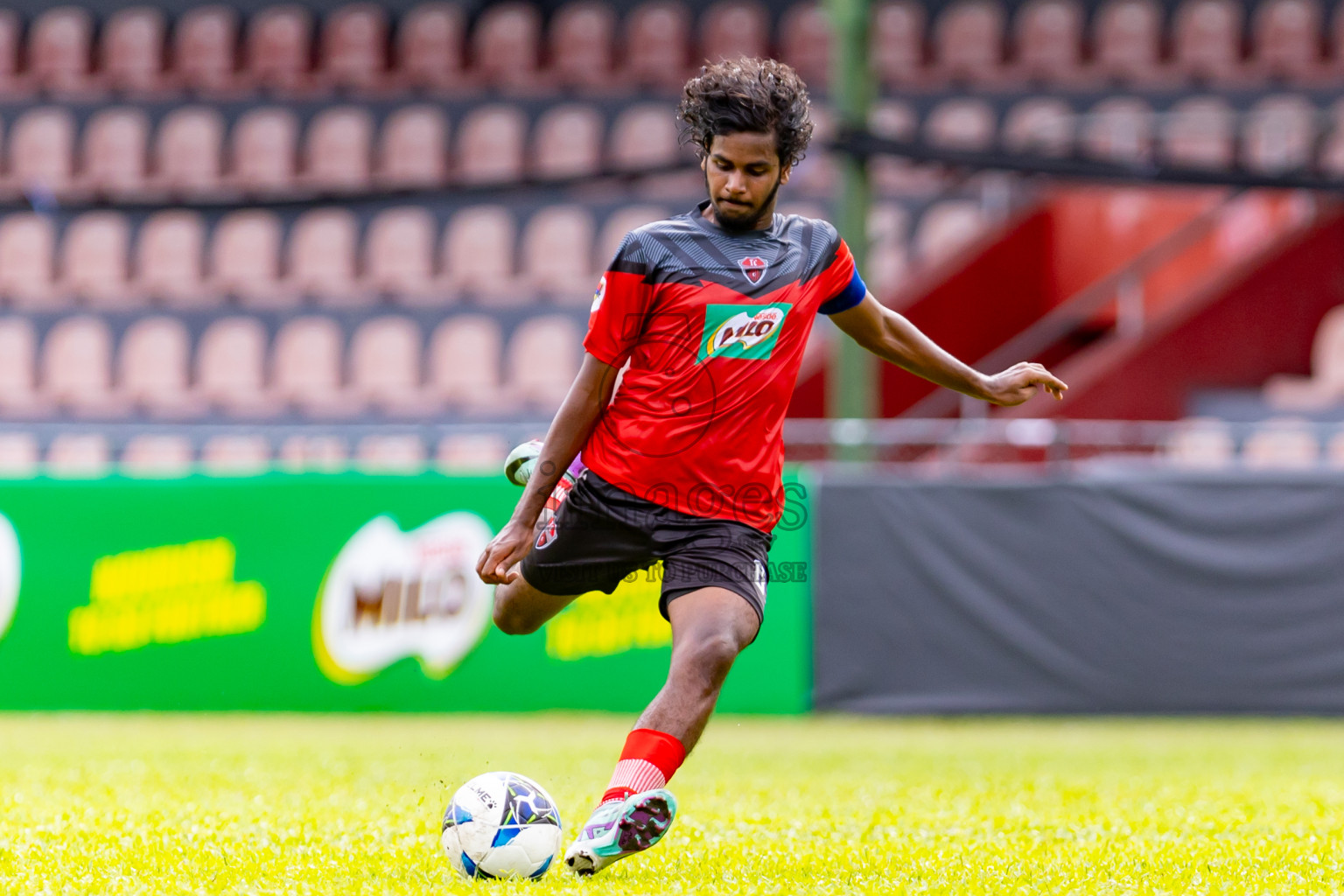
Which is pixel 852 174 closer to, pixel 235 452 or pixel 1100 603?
pixel 1100 603

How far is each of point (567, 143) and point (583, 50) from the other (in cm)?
156

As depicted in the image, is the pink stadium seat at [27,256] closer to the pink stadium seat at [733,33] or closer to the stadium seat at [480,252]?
the stadium seat at [480,252]

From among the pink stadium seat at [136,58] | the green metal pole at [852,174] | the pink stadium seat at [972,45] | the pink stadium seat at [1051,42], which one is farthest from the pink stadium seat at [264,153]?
the green metal pole at [852,174]

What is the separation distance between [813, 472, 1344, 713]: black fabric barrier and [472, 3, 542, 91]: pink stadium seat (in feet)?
29.1

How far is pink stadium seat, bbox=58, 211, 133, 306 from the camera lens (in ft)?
52.6

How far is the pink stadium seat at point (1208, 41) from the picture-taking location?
1556 centimetres

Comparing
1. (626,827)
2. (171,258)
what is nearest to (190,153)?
(171,258)

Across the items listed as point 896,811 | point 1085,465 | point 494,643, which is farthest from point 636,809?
point 1085,465

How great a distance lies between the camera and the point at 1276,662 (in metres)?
9.65

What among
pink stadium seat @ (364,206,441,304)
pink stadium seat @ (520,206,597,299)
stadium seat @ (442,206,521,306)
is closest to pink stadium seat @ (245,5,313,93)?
pink stadium seat @ (364,206,441,304)

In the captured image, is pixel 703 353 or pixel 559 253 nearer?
pixel 703 353

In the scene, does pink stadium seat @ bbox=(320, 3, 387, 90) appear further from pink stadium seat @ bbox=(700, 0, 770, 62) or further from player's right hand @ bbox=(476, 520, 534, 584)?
player's right hand @ bbox=(476, 520, 534, 584)

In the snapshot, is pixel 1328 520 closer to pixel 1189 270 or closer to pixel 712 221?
pixel 1189 270

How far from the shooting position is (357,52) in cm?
1736
